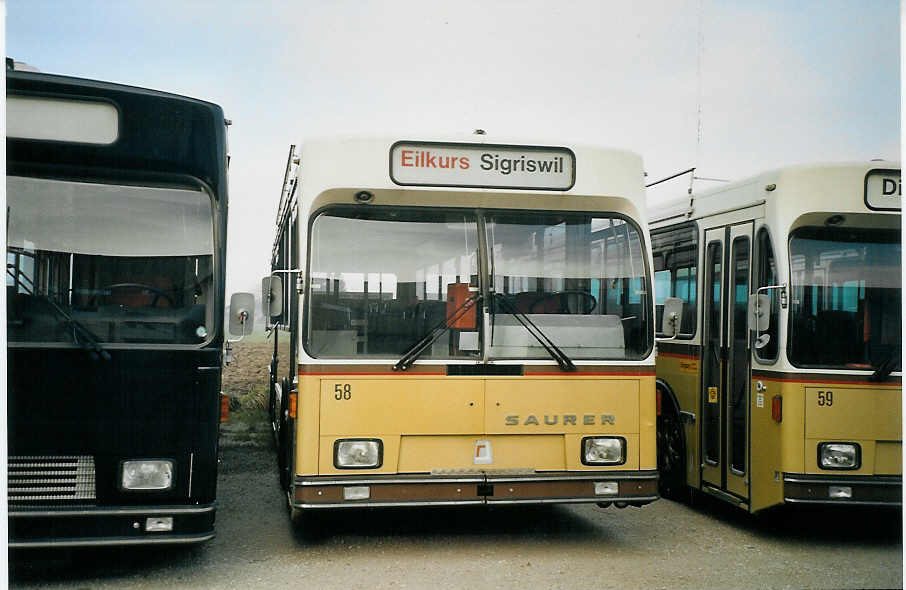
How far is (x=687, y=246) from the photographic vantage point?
30.7 ft

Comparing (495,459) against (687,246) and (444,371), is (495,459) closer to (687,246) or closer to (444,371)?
(444,371)

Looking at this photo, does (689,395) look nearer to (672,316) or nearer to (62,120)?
(672,316)

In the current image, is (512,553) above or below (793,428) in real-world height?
below

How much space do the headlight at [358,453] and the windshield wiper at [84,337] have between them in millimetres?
1656

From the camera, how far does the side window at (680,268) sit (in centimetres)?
911

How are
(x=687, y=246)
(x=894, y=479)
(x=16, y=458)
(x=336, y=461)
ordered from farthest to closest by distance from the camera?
(x=687, y=246)
(x=894, y=479)
(x=336, y=461)
(x=16, y=458)

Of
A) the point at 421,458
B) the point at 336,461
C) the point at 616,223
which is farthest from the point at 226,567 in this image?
the point at 616,223

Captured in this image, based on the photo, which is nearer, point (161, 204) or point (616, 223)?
point (161, 204)

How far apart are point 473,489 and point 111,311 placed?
2.65 meters

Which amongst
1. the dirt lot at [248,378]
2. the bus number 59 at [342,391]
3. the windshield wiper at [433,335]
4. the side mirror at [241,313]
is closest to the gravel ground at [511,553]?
the bus number 59 at [342,391]

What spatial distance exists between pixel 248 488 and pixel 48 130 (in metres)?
5.00

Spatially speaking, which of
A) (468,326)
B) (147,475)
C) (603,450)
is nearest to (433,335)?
(468,326)

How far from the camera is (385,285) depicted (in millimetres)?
6891

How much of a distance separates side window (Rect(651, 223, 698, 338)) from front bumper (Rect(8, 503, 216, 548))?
445cm
